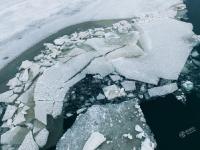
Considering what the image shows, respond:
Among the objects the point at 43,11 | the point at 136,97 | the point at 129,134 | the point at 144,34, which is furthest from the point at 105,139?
the point at 43,11

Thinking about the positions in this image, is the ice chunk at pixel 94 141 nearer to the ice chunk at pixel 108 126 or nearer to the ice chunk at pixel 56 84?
the ice chunk at pixel 108 126

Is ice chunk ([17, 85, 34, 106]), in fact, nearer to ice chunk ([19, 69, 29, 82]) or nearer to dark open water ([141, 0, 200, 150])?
ice chunk ([19, 69, 29, 82])

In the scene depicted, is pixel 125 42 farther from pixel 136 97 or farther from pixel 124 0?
pixel 124 0

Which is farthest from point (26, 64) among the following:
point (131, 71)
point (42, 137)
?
point (131, 71)

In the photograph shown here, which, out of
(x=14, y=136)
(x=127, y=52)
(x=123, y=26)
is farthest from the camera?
(x=123, y=26)

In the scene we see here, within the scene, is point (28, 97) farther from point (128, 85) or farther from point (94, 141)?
point (128, 85)
